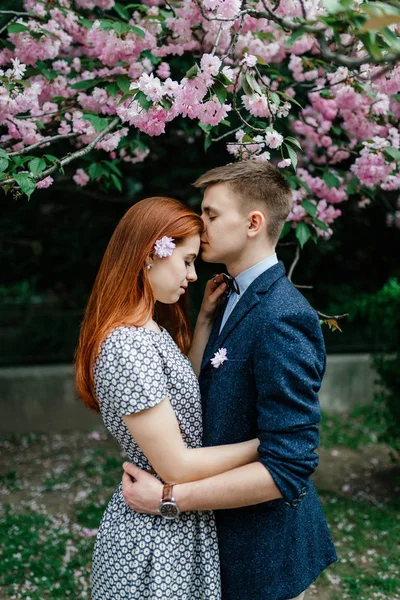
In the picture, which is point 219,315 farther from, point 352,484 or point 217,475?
point 352,484

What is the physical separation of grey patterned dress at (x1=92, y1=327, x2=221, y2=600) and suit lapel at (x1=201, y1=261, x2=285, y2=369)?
12cm

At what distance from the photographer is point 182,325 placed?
220 centimetres

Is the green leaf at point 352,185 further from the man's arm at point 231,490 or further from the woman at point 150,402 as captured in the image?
the man's arm at point 231,490

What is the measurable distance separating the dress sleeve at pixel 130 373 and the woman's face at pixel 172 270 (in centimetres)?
18

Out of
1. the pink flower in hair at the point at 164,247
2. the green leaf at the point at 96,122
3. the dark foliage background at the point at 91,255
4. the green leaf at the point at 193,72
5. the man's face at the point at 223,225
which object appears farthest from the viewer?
the dark foliage background at the point at 91,255

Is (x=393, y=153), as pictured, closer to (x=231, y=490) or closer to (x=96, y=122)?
(x=96, y=122)

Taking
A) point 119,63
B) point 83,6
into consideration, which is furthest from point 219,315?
point 83,6

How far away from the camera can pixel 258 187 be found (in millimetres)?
1905

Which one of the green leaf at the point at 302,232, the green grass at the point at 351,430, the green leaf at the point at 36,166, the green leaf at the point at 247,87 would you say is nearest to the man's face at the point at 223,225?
the green leaf at the point at 247,87

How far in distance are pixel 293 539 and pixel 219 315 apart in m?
0.73

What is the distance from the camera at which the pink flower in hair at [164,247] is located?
1.78 m

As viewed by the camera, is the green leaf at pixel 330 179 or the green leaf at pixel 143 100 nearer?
the green leaf at pixel 143 100

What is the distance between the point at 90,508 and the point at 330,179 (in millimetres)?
2564

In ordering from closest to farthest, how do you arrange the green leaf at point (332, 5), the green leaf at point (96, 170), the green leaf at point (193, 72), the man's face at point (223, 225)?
1. the green leaf at point (332, 5)
2. the man's face at point (223, 225)
3. the green leaf at point (193, 72)
4. the green leaf at point (96, 170)
